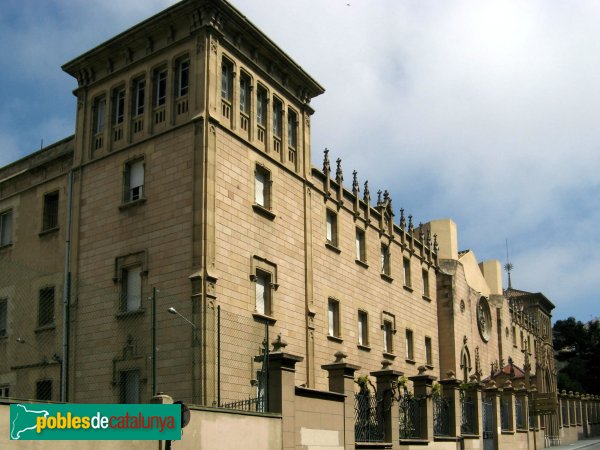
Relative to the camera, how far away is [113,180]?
28766 millimetres

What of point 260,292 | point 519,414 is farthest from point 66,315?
point 519,414

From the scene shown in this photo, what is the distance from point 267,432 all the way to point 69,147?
18661 millimetres

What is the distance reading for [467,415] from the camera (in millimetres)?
30750

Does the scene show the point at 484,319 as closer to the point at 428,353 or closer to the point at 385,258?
the point at 428,353

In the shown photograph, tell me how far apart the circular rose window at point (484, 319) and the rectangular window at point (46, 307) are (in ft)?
104

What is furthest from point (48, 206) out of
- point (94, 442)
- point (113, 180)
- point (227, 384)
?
point (94, 442)

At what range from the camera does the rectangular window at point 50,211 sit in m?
31.1

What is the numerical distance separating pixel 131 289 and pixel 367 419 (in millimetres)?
10034

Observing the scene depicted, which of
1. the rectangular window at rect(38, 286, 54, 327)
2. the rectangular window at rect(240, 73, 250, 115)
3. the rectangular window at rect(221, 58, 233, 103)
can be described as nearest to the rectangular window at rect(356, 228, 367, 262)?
the rectangular window at rect(240, 73, 250, 115)

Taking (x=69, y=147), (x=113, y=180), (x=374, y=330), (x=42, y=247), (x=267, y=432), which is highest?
(x=69, y=147)

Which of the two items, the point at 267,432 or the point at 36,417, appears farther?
the point at 267,432

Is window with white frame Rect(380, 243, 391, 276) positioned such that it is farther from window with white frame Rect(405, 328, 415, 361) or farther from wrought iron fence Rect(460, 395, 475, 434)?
wrought iron fence Rect(460, 395, 475, 434)

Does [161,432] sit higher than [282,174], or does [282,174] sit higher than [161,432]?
[282,174]

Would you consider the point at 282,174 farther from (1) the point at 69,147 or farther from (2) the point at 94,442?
(2) the point at 94,442
